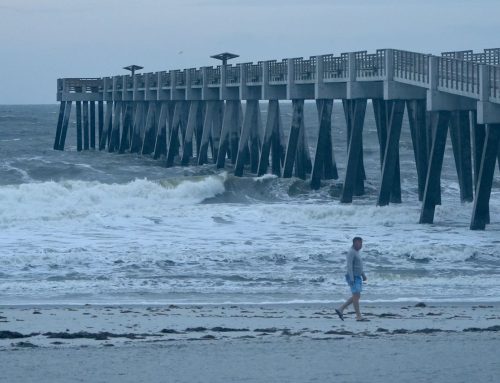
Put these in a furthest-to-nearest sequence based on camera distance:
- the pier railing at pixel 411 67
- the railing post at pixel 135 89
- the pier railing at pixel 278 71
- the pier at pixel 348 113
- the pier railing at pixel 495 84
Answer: the railing post at pixel 135 89 → the pier railing at pixel 278 71 → the pier railing at pixel 411 67 → the pier at pixel 348 113 → the pier railing at pixel 495 84

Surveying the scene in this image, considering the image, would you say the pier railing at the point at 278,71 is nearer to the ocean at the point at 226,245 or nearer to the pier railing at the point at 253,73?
the pier railing at the point at 253,73

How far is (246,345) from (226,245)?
10.5 meters

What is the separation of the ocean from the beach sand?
77.9 inches

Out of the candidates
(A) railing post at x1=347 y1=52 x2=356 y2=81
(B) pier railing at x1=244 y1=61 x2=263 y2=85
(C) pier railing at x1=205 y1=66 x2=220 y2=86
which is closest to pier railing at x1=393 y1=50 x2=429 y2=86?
(A) railing post at x1=347 y1=52 x2=356 y2=81

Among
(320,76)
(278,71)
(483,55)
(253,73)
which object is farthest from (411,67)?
(253,73)

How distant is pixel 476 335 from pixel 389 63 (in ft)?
49.7

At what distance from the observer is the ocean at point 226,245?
16.8 meters

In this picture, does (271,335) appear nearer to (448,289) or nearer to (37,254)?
(448,289)

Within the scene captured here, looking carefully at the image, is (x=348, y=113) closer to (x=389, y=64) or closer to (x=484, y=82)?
(x=389, y=64)

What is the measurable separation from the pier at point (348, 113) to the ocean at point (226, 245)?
37.1 inches

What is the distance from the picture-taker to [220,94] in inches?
1553

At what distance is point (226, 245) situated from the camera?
21.3m

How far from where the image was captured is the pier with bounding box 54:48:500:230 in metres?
23.0

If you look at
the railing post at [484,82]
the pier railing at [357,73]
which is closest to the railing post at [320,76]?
the pier railing at [357,73]
